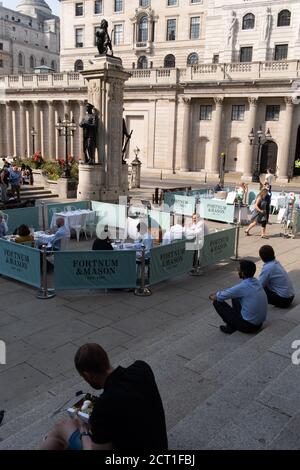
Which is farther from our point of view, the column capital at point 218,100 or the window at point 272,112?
the column capital at point 218,100

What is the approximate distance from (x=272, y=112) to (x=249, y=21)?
13.1 metres

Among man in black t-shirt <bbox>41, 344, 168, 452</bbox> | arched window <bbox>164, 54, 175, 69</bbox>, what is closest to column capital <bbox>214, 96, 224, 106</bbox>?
arched window <bbox>164, 54, 175, 69</bbox>

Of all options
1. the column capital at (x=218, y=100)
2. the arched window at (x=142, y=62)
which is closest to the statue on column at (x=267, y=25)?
the column capital at (x=218, y=100)

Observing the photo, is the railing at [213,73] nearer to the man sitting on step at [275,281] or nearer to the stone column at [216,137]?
the stone column at [216,137]

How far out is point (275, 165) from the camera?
4562 cm

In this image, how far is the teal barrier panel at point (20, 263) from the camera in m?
9.59

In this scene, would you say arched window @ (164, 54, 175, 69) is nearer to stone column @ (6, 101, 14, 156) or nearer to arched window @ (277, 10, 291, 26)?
arched window @ (277, 10, 291, 26)

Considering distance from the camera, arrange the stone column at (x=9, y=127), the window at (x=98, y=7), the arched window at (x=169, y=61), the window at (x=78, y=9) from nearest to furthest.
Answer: the arched window at (x=169, y=61)
the stone column at (x=9, y=127)
the window at (x=98, y=7)
the window at (x=78, y=9)

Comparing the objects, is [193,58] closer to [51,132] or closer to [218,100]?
[218,100]

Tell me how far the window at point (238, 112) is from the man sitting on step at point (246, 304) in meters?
41.3

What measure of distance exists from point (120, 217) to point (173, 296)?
22.8 ft

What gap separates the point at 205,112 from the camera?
155 feet

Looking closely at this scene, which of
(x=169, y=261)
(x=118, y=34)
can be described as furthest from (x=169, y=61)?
(x=169, y=261)
